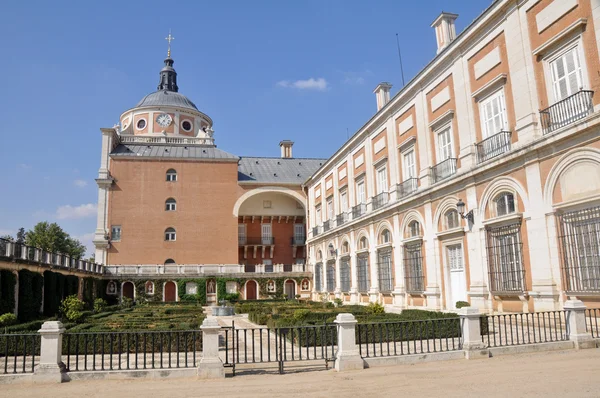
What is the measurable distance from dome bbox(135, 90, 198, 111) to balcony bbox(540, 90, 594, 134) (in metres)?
41.9

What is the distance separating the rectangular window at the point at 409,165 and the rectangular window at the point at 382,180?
2.28 m

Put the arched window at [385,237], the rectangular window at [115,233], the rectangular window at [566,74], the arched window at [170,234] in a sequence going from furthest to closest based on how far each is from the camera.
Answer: the arched window at [170,234] → the rectangular window at [115,233] → the arched window at [385,237] → the rectangular window at [566,74]

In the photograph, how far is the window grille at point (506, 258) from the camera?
1469 cm

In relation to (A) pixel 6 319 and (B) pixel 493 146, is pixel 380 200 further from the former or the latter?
(A) pixel 6 319

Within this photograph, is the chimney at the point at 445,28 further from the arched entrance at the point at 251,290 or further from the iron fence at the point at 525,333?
the arched entrance at the point at 251,290

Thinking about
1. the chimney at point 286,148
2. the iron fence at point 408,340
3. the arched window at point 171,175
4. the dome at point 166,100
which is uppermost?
the dome at point 166,100

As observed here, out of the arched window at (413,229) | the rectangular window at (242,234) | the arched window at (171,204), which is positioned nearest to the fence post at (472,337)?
the arched window at (413,229)

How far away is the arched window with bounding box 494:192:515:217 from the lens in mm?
15258

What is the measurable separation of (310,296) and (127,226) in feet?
52.6

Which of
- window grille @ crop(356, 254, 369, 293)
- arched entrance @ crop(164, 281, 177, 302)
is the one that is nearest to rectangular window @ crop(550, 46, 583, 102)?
window grille @ crop(356, 254, 369, 293)

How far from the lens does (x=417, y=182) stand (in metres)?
21.4

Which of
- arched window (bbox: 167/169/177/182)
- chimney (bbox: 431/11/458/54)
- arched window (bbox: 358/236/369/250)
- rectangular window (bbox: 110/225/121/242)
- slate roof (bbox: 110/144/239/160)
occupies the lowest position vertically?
arched window (bbox: 358/236/369/250)

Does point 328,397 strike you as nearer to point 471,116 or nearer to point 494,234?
point 494,234

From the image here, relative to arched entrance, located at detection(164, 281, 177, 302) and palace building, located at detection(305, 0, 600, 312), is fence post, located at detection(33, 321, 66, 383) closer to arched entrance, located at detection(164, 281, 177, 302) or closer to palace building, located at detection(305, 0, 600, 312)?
palace building, located at detection(305, 0, 600, 312)
